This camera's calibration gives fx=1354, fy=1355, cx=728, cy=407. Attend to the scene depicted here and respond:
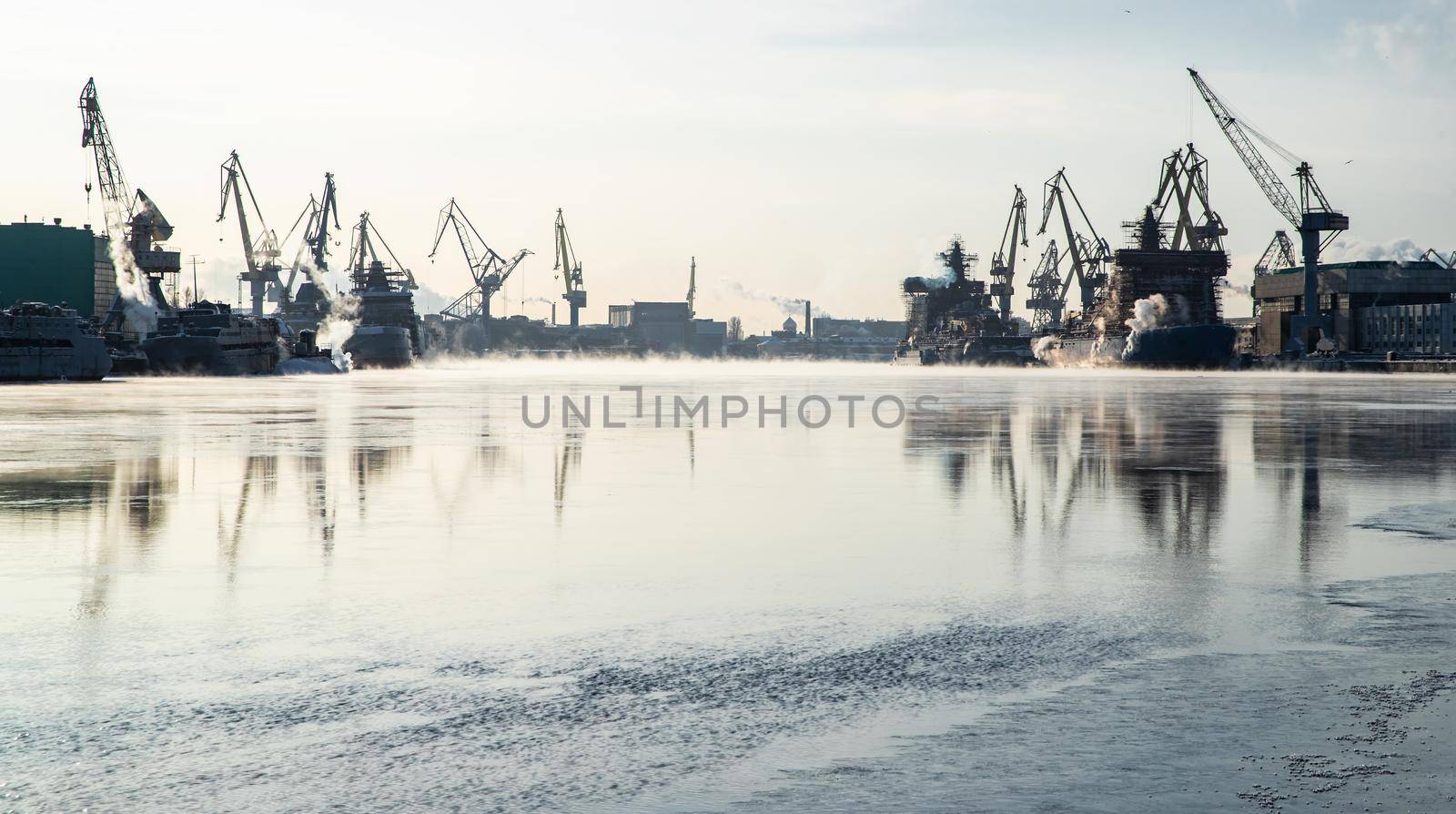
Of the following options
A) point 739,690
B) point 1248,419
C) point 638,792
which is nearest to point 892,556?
point 739,690

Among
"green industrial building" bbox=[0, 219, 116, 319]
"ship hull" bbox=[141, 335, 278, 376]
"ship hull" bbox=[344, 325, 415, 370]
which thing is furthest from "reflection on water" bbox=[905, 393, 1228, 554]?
"green industrial building" bbox=[0, 219, 116, 319]

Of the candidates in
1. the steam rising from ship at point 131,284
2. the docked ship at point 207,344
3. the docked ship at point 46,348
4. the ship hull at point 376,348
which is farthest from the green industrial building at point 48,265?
the docked ship at point 46,348

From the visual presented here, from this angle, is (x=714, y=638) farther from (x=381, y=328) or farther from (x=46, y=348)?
(x=381, y=328)

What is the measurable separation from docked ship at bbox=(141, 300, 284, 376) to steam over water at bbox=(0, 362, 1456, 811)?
4403 inches

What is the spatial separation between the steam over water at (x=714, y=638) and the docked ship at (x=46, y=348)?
90.4 metres

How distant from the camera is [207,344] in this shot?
128 meters

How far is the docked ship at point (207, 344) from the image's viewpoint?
128 m

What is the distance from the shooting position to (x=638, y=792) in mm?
6246

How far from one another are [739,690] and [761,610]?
2649mm

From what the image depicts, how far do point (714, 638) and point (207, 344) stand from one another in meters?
128

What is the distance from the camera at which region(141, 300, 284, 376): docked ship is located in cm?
12794

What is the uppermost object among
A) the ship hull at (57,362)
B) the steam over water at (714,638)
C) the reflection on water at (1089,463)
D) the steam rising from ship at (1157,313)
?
the steam rising from ship at (1157,313)

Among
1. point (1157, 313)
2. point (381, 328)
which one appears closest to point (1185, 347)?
point (1157, 313)

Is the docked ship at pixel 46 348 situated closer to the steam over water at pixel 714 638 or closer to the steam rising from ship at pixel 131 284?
the steam rising from ship at pixel 131 284
